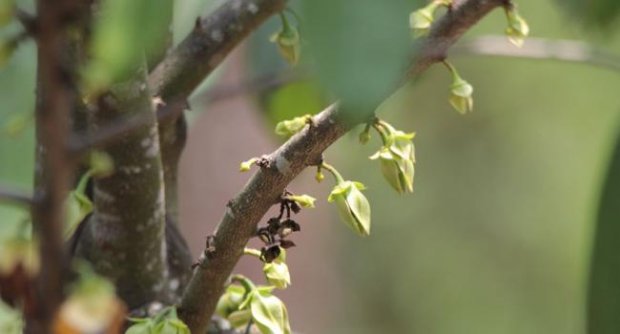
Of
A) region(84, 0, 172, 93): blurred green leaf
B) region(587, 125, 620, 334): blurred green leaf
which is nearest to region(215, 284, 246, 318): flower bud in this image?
region(587, 125, 620, 334): blurred green leaf

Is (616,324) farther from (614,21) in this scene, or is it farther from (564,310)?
(564,310)

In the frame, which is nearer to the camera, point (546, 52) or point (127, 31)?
point (127, 31)

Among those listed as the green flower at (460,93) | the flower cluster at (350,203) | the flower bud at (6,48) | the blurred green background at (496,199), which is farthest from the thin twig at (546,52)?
the blurred green background at (496,199)

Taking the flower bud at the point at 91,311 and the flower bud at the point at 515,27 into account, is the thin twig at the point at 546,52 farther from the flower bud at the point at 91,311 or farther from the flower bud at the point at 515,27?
the flower bud at the point at 91,311

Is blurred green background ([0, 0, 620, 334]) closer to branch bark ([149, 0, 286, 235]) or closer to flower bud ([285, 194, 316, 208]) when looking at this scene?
branch bark ([149, 0, 286, 235])

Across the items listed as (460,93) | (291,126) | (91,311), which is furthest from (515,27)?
(91,311)

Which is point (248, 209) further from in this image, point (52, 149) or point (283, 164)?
point (52, 149)
